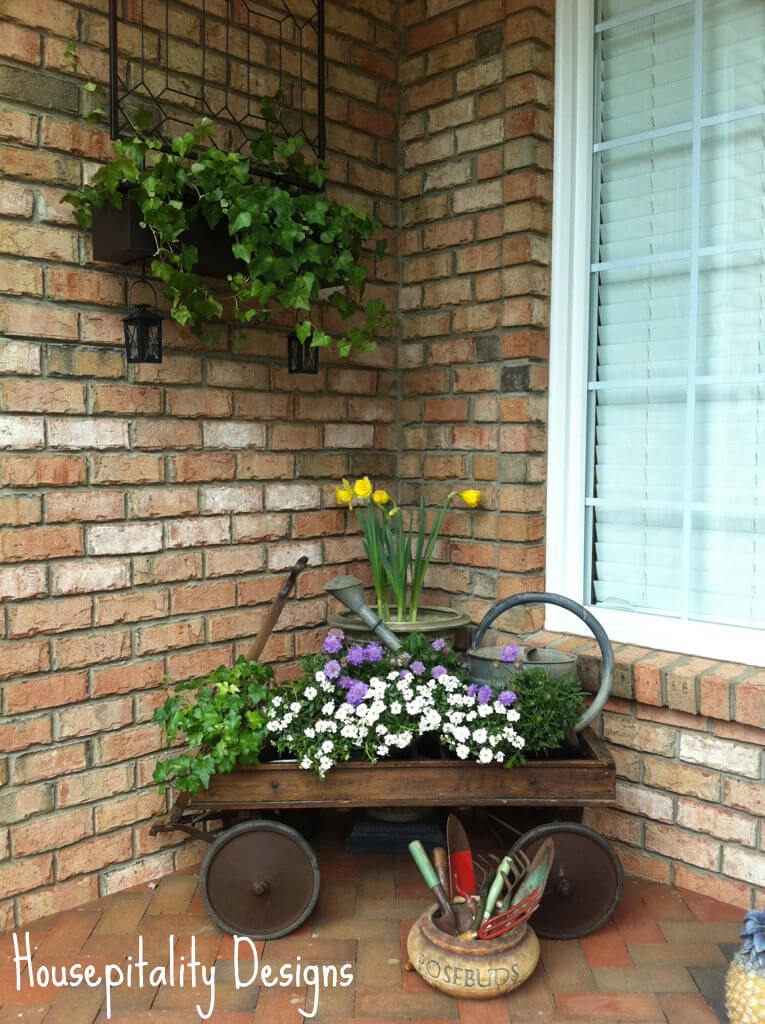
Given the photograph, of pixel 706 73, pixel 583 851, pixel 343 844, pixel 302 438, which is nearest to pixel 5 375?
pixel 302 438

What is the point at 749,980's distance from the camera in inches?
71.1

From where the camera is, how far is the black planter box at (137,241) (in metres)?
2.23

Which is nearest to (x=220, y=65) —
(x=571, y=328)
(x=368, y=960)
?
(x=571, y=328)

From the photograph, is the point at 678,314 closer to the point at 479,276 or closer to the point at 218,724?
the point at 479,276

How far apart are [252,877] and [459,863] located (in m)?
0.52

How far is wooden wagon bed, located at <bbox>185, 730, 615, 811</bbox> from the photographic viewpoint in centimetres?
224

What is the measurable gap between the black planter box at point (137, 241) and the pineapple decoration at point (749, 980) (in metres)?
2.02

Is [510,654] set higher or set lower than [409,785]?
higher

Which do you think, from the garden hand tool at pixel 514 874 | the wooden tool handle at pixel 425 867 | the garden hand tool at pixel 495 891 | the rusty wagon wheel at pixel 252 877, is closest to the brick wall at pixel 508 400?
the garden hand tool at pixel 514 874

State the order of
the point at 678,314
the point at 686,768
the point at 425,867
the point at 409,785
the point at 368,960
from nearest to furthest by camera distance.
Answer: the point at 425,867 < the point at 368,960 < the point at 409,785 < the point at 686,768 < the point at 678,314

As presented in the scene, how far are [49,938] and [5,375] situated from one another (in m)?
1.43

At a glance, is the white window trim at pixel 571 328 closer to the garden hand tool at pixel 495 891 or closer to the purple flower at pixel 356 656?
the purple flower at pixel 356 656

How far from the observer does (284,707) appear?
2338 mm

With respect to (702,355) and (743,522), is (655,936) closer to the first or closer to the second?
(743,522)
